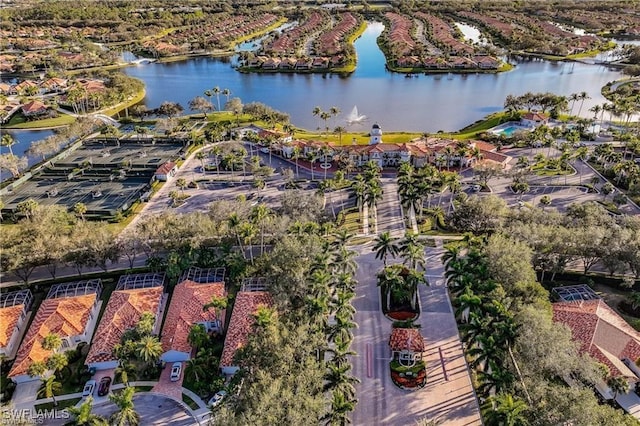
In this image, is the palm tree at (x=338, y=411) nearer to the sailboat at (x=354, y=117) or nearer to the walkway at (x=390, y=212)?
the walkway at (x=390, y=212)

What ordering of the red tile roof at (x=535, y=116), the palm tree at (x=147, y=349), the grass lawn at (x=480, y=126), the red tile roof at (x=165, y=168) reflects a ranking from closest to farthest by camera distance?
1. the palm tree at (x=147, y=349)
2. the red tile roof at (x=165, y=168)
3. the grass lawn at (x=480, y=126)
4. the red tile roof at (x=535, y=116)

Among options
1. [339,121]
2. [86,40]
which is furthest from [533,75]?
[86,40]

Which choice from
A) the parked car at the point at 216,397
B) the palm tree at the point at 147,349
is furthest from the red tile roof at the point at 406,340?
the palm tree at the point at 147,349

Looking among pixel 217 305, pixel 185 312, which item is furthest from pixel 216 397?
pixel 185 312

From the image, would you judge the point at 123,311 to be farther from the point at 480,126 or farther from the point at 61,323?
the point at 480,126

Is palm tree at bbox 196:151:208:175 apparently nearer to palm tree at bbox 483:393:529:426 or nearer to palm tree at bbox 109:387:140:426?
palm tree at bbox 109:387:140:426

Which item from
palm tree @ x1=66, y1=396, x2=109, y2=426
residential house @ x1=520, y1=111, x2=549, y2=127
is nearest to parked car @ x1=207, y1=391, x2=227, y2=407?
palm tree @ x1=66, y1=396, x2=109, y2=426

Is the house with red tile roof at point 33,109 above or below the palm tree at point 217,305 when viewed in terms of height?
above
